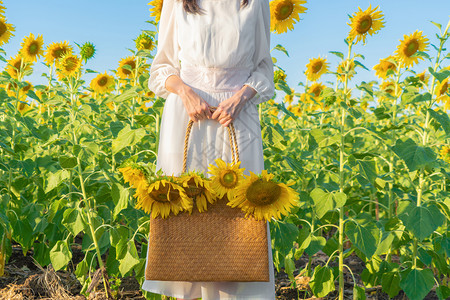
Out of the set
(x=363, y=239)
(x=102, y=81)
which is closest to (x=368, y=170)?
(x=363, y=239)

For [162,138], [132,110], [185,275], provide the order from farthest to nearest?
[132,110] → [162,138] → [185,275]

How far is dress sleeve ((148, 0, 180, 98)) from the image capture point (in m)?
2.09

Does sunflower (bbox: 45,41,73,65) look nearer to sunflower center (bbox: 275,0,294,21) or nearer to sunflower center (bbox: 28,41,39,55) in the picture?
sunflower center (bbox: 28,41,39,55)

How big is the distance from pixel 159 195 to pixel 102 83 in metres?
3.13

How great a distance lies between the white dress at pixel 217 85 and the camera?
6.56 ft

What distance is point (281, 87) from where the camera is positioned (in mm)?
2852

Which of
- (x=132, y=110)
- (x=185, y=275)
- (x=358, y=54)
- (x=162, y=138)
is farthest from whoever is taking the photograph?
(x=132, y=110)

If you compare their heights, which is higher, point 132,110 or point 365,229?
point 132,110

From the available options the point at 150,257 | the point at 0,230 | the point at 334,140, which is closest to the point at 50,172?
the point at 0,230

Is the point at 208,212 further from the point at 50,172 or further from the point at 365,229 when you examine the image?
the point at 50,172

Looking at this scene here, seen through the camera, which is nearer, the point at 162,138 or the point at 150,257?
the point at 150,257

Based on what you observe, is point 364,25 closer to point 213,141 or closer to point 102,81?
point 213,141

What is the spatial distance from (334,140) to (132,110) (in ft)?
4.33

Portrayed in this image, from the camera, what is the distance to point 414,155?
2488 millimetres
